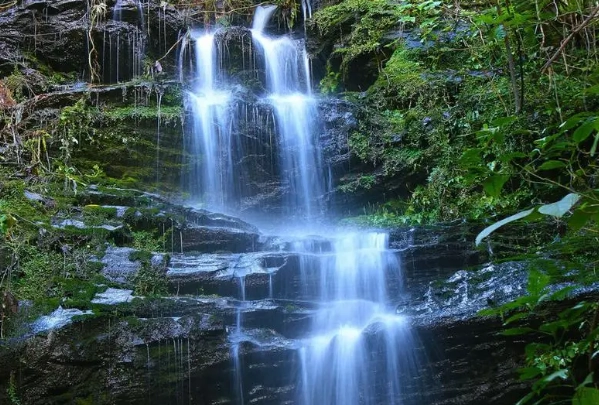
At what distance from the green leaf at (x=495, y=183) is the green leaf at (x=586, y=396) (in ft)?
→ 1.76

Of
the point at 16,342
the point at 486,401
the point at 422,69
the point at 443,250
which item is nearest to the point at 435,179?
the point at 443,250

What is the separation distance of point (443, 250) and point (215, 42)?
760 centimetres

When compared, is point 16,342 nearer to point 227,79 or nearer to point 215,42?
point 227,79

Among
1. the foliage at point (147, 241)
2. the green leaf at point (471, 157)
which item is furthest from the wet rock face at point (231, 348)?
the green leaf at point (471, 157)

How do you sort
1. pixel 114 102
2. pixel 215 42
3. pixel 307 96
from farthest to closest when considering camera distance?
pixel 215 42 → pixel 307 96 → pixel 114 102

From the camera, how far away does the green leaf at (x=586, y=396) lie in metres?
1.22

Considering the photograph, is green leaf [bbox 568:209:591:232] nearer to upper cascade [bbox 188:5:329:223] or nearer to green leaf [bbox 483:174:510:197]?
green leaf [bbox 483:174:510:197]

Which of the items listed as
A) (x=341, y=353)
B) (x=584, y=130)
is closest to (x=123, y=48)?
(x=341, y=353)

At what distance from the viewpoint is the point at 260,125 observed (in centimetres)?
917

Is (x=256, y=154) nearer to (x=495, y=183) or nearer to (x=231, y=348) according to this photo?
(x=231, y=348)

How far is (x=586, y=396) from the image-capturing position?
4.02 ft

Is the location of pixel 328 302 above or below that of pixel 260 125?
below

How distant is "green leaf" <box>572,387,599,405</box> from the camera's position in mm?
1216

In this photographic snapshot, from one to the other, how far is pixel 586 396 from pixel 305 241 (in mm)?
5558
